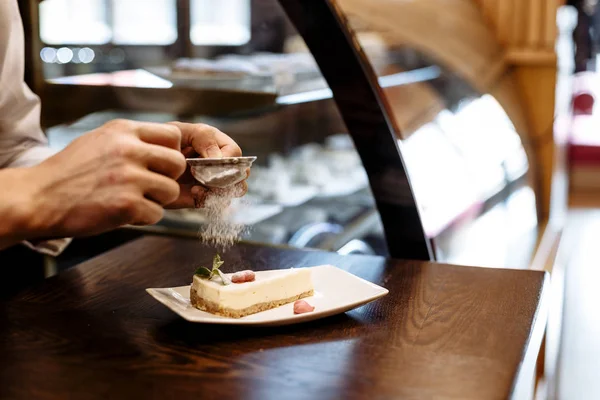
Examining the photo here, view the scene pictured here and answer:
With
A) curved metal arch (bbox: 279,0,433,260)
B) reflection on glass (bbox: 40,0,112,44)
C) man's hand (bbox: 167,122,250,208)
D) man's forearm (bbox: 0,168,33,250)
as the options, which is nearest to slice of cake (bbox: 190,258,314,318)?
man's hand (bbox: 167,122,250,208)

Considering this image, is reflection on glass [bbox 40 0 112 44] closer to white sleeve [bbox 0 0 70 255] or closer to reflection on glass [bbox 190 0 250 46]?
reflection on glass [bbox 190 0 250 46]

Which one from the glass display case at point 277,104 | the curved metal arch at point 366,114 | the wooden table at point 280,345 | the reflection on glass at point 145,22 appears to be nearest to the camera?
the wooden table at point 280,345

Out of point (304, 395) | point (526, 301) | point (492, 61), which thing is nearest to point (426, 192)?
point (526, 301)

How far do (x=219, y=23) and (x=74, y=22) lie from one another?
462mm

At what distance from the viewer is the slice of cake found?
3.57 ft

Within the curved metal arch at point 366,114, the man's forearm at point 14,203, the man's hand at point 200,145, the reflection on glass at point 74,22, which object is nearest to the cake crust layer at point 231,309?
the man's hand at point 200,145

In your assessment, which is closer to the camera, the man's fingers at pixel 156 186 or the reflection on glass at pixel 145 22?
the man's fingers at pixel 156 186

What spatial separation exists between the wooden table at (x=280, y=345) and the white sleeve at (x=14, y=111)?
40cm

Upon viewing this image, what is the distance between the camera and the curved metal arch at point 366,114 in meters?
1.63

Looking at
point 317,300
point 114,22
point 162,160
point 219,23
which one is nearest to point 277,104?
point 219,23

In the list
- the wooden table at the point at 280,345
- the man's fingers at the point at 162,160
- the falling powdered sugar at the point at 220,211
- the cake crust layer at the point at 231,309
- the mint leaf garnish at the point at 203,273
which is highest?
the man's fingers at the point at 162,160

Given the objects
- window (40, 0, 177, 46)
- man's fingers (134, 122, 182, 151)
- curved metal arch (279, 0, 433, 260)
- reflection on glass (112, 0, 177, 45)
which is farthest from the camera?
reflection on glass (112, 0, 177, 45)

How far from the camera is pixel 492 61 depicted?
3262mm

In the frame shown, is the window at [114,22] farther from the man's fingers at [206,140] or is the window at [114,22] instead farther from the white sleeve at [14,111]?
the man's fingers at [206,140]
